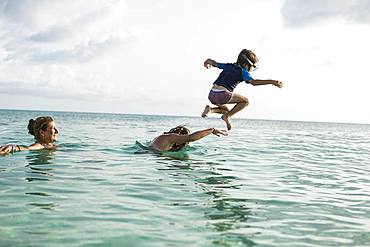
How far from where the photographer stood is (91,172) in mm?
9398

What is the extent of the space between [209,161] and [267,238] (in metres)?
7.47

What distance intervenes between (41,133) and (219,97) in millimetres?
5231

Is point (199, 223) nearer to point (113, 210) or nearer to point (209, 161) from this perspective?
point (113, 210)

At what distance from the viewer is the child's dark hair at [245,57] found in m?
10.5

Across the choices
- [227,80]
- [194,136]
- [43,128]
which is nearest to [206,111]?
[194,136]

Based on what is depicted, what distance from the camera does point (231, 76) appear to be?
423 inches

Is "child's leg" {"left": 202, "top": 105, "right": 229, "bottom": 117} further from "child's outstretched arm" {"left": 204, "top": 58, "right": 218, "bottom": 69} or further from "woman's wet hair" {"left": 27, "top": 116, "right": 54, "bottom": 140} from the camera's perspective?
"woman's wet hair" {"left": 27, "top": 116, "right": 54, "bottom": 140}

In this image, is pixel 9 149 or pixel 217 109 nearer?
pixel 9 149

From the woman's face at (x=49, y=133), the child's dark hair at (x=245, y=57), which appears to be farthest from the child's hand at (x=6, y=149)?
the child's dark hair at (x=245, y=57)

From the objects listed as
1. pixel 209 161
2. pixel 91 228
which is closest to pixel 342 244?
pixel 91 228

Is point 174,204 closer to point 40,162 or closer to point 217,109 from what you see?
point 40,162

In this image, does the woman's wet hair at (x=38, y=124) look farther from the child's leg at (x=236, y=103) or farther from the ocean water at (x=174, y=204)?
the child's leg at (x=236, y=103)

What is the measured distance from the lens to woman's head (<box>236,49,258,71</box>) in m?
10.5

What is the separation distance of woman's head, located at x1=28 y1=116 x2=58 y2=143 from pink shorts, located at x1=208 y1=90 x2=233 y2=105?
4.54 meters
